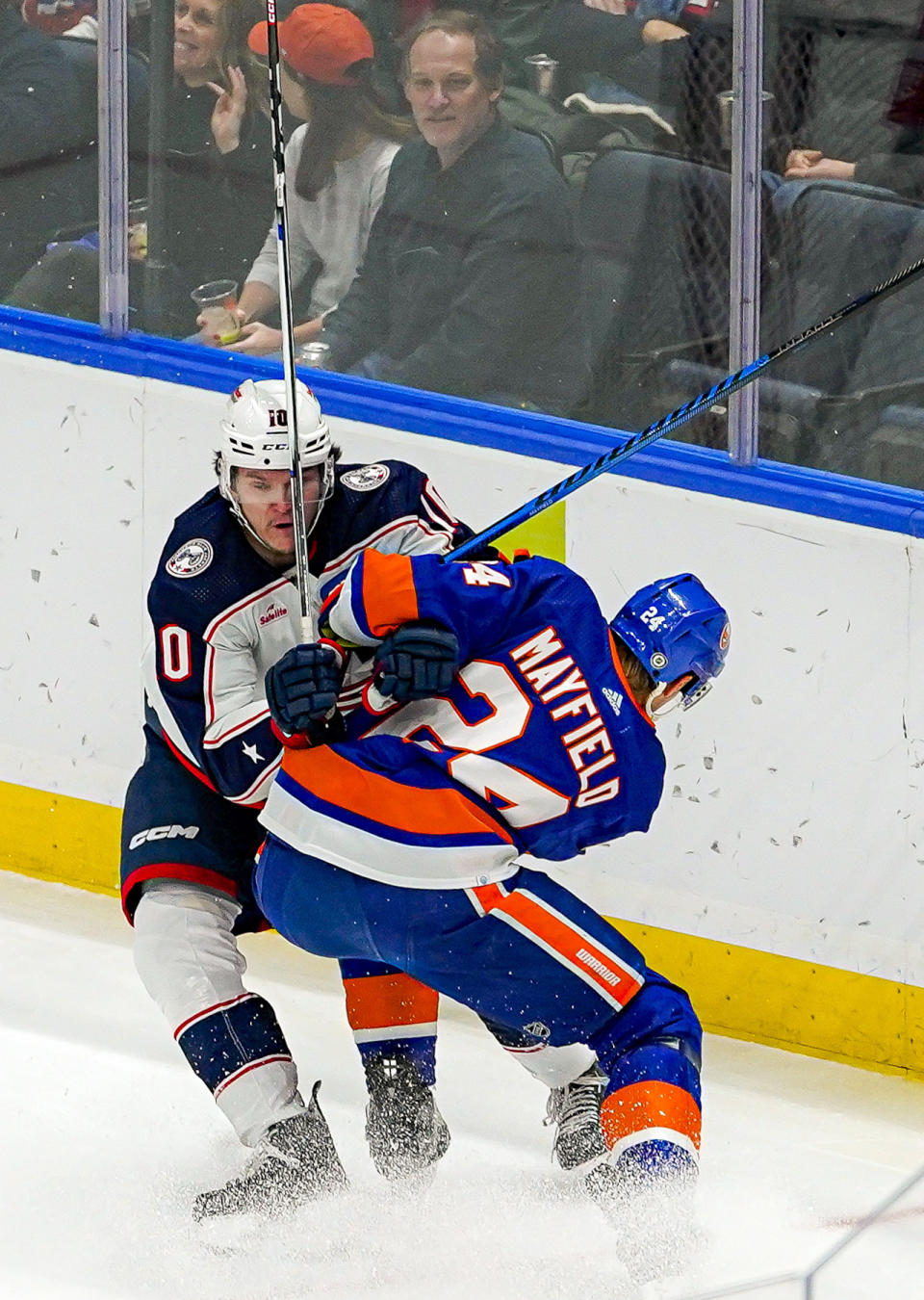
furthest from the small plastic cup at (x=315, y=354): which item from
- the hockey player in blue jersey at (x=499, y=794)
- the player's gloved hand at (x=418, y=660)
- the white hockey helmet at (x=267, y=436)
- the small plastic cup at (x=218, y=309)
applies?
the player's gloved hand at (x=418, y=660)

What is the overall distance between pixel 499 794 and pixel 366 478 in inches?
24.5

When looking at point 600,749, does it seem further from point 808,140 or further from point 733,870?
point 808,140

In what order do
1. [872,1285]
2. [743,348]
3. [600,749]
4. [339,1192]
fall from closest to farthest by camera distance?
[872,1285], [600,749], [339,1192], [743,348]

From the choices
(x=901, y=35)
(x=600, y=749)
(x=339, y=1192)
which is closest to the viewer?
(x=600, y=749)

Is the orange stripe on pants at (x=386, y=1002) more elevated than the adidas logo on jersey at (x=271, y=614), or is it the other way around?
the adidas logo on jersey at (x=271, y=614)

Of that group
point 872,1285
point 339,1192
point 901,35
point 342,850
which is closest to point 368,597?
point 342,850

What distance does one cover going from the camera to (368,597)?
2744 mm

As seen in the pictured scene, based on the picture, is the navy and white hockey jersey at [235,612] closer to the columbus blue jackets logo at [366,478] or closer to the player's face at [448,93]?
the columbus blue jackets logo at [366,478]

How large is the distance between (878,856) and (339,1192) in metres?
1.03

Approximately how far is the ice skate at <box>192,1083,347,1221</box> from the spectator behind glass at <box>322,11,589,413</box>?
4.45ft

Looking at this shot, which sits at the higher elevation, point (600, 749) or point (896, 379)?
point (896, 379)

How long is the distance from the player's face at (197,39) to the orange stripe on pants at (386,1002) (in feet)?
5.68

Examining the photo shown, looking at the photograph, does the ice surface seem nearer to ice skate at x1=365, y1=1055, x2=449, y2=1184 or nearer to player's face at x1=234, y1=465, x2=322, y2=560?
ice skate at x1=365, y1=1055, x2=449, y2=1184

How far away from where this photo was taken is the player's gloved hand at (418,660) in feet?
8.77
